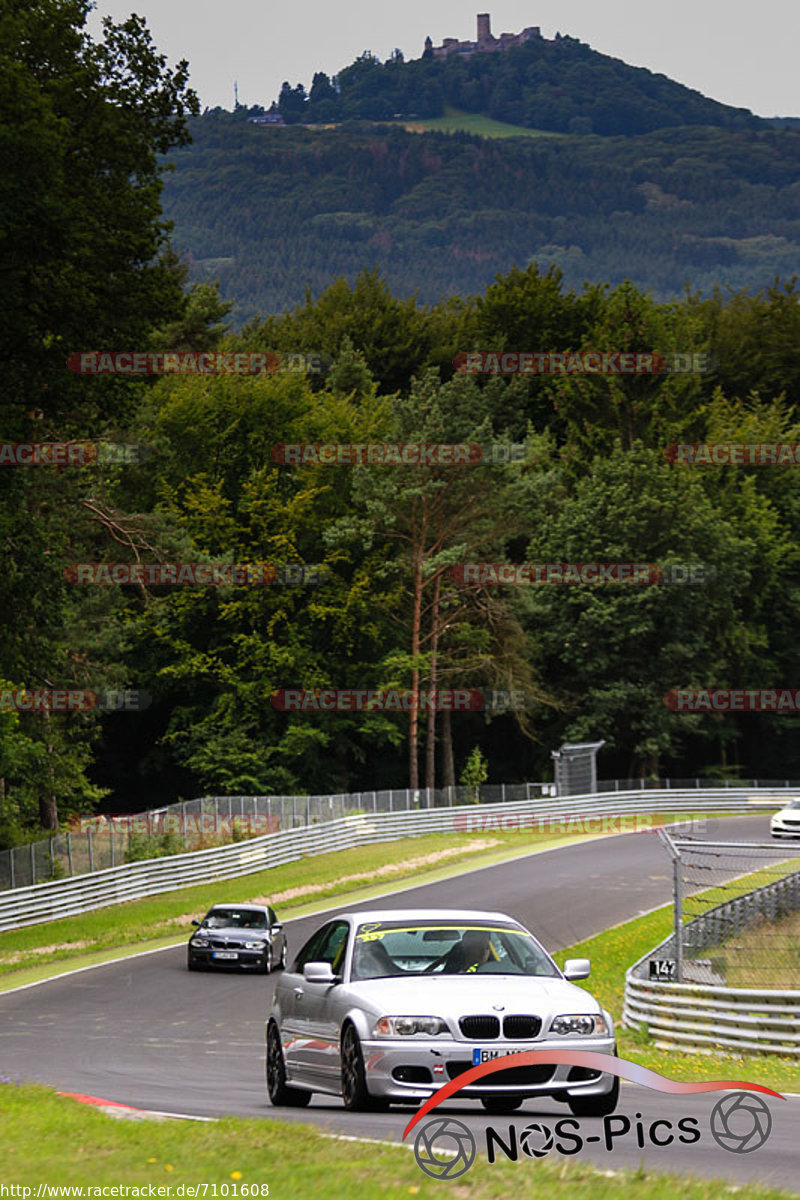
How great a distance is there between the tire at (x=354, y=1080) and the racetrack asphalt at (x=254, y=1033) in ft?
0.32

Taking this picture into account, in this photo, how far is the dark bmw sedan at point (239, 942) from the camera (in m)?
30.8

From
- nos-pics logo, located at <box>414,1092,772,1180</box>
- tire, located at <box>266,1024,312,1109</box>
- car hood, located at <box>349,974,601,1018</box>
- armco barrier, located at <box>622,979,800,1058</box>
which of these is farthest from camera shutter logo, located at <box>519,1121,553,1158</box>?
armco barrier, located at <box>622,979,800,1058</box>

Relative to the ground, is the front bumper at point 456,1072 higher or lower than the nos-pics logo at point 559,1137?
higher

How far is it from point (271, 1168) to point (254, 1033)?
13.9 meters

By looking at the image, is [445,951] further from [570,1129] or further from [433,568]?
[433,568]

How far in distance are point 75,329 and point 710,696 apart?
172ft

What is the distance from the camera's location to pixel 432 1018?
10930 millimetres

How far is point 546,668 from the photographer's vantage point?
7988 cm

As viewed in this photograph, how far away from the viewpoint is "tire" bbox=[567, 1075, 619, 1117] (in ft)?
36.0

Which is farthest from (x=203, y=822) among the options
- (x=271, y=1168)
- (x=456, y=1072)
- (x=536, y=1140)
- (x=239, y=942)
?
(x=271, y=1168)

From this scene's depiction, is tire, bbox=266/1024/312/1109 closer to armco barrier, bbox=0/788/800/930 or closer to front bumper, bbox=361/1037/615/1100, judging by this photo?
front bumper, bbox=361/1037/615/1100

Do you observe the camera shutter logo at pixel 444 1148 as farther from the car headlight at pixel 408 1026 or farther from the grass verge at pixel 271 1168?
the car headlight at pixel 408 1026

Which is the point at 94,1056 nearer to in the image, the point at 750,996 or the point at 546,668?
the point at 750,996

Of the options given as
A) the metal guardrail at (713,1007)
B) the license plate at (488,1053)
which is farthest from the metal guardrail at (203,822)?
the license plate at (488,1053)
